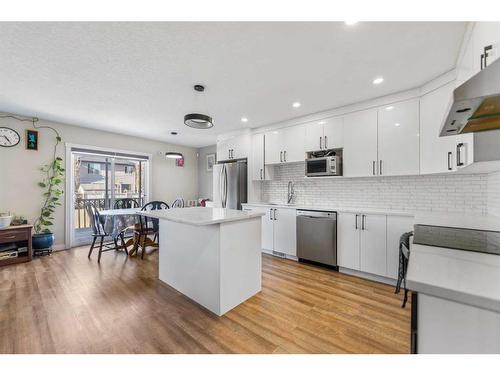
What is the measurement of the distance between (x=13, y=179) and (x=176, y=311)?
4001 mm

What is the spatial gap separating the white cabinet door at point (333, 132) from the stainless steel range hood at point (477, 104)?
2.04 metres

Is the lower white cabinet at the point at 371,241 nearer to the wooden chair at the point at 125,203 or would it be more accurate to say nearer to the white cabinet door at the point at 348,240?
the white cabinet door at the point at 348,240

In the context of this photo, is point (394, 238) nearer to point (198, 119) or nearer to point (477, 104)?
point (477, 104)

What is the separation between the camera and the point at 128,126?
4.43 m

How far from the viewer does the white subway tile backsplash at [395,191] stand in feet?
8.18

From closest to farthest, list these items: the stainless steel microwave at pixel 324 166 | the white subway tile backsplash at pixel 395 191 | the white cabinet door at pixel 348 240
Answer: the white subway tile backsplash at pixel 395 191
the white cabinet door at pixel 348 240
the stainless steel microwave at pixel 324 166

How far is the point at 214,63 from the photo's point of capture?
2.17 m

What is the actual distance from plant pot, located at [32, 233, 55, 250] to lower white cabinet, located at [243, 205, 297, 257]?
3.84m

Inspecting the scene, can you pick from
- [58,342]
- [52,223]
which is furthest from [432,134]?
[52,223]

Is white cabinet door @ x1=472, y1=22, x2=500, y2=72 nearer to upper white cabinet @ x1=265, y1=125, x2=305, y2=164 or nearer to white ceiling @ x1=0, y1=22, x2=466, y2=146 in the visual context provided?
white ceiling @ x1=0, y1=22, x2=466, y2=146

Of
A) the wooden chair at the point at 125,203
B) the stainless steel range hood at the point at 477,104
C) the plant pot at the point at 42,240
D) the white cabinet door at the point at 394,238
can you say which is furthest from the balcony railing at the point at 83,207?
the stainless steel range hood at the point at 477,104

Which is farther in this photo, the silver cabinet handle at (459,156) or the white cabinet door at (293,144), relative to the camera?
the white cabinet door at (293,144)

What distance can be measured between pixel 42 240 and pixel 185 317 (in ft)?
11.6
